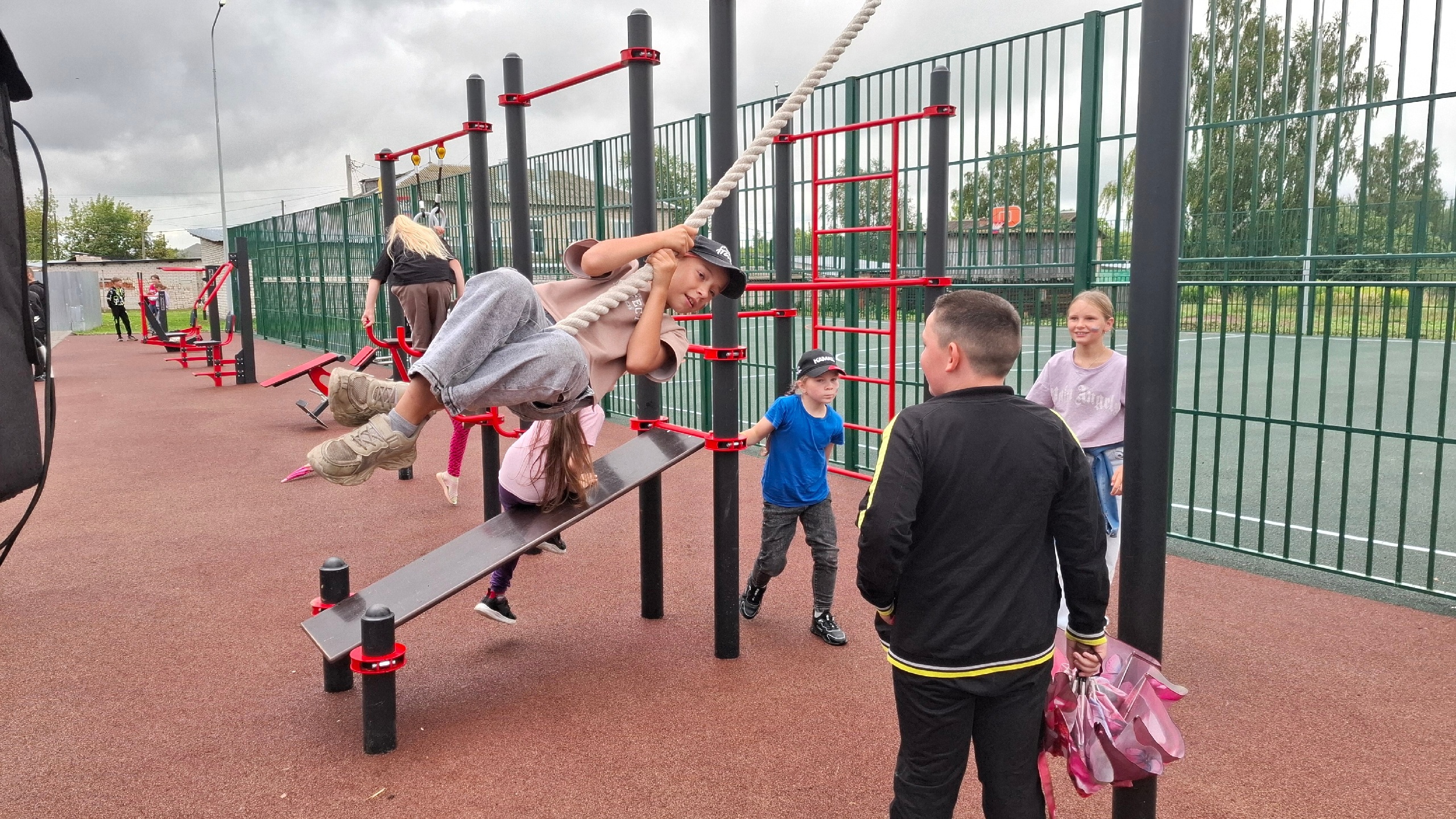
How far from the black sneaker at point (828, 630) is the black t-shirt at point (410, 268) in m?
3.92

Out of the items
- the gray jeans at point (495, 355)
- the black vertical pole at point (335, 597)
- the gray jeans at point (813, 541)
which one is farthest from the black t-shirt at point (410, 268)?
the gray jeans at point (495, 355)

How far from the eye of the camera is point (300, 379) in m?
15.0

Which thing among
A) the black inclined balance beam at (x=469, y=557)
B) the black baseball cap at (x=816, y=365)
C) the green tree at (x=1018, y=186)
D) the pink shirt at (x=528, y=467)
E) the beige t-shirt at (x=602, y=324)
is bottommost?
the black inclined balance beam at (x=469, y=557)

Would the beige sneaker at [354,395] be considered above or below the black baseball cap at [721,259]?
below

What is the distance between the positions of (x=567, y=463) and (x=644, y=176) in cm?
129

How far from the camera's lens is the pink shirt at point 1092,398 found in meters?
3.72

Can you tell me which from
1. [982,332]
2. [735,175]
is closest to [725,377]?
[735,175]

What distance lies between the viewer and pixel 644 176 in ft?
13.5

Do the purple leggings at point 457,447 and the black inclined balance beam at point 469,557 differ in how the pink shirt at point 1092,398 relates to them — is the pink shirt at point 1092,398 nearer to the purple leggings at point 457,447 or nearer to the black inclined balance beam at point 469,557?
the black inclined balance beam at point 469,557

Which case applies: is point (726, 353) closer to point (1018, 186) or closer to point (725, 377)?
point (725, 377)

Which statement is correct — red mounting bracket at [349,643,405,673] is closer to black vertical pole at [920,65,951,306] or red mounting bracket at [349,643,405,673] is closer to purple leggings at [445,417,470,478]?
purple leggings at [445,417,470,478]

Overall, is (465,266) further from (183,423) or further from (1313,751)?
(1313,751)

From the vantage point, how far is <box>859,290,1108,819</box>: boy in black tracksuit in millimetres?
2029

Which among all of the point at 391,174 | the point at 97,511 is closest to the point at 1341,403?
the point at 391,174
